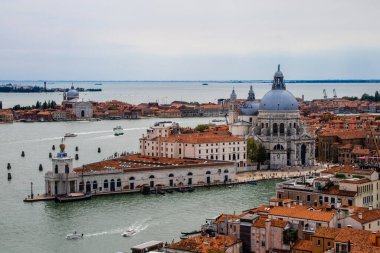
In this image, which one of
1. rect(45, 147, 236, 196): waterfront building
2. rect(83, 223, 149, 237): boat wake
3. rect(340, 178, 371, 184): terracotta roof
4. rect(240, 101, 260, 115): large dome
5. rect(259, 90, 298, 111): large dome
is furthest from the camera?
rect(240, 101, 260, 115): large dome

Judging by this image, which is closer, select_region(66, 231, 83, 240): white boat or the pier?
select_region(66, 231, 83, 240): white boat

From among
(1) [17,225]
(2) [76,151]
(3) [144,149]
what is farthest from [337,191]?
(2) [76,151]

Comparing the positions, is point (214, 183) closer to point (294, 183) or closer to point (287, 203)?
point (294, 183)

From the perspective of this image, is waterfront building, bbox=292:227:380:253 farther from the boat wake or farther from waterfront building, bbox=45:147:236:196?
waterfront building, bbox=45:147:236:196

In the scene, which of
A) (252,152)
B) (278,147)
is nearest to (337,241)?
(252,152)

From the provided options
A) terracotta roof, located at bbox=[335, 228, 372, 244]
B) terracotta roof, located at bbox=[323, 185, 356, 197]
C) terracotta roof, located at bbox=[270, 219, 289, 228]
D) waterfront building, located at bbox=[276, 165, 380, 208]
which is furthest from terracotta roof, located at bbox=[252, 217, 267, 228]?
terracotta roof, located at bbox=[323, 185, 356, 197]

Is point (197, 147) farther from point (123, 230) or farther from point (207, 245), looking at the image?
point (207, 245)

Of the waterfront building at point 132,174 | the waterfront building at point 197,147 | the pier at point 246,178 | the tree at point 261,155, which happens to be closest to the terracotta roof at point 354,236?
the pier at point 246,178

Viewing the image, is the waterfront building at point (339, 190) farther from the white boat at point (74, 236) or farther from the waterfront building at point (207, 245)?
the white boat at point (74, 236)
